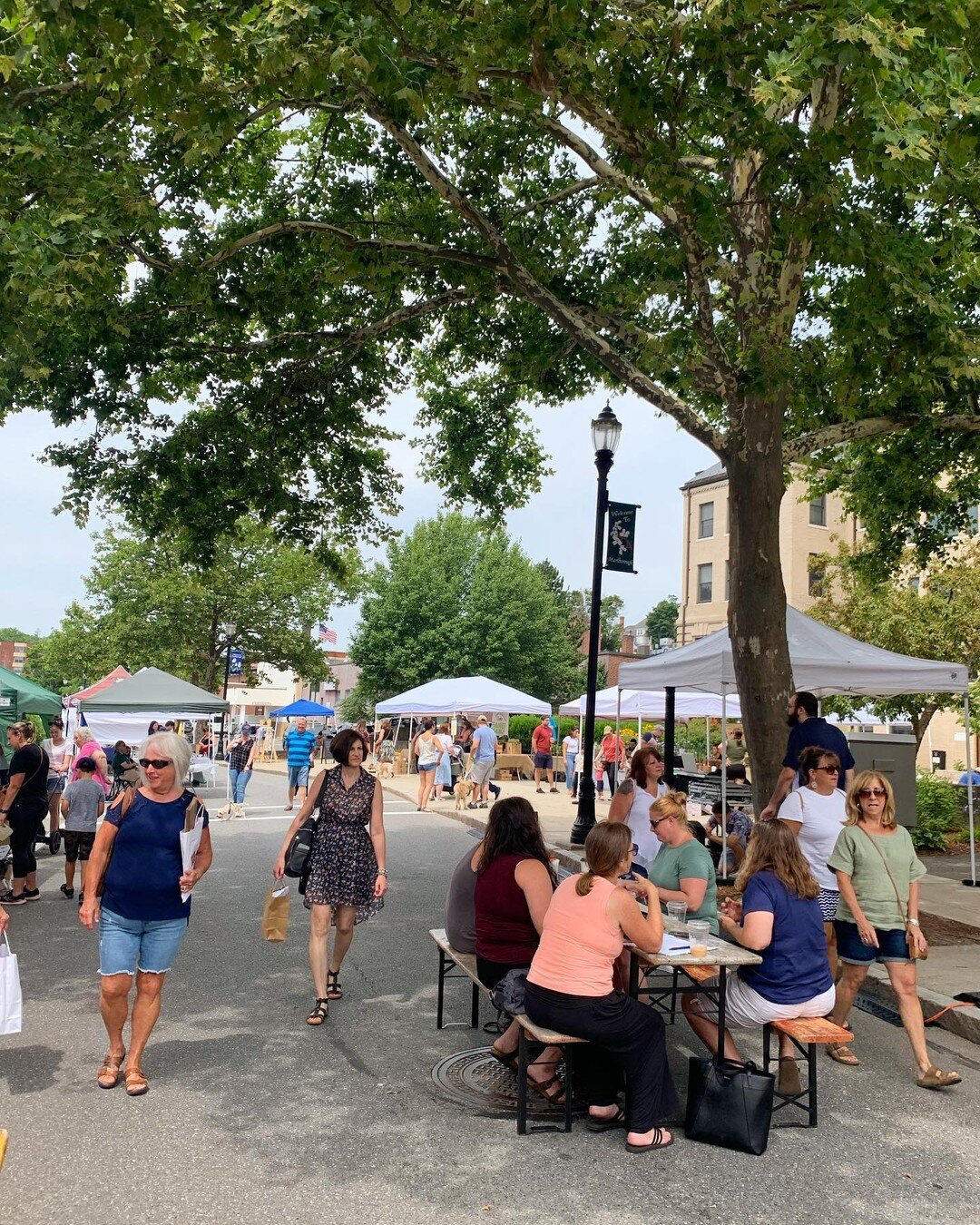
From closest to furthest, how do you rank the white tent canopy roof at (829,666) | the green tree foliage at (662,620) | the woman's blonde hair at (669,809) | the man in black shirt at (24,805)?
1. the woman's blonde hair at (669,809)
2. the man in black shirt at (24,805)
3. the white tent canopy roof at (829,666)
4. the green tree foliage at (662,620)

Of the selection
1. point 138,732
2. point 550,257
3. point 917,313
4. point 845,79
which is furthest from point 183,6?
point 138,732

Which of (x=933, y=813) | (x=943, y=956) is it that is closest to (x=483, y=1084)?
(x=943, y=956)

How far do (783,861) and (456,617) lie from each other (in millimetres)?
→ 48145

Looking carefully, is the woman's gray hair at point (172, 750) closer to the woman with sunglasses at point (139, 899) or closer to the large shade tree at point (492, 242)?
the woman with sunglasses at point (139, 899)

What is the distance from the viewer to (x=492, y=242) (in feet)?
31.8

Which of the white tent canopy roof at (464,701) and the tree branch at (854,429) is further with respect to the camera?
the white tent canopy roof at (464,701)

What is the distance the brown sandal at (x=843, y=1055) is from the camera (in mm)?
5938

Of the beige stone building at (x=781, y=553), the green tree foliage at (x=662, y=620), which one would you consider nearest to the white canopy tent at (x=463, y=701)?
the beige stone building at (x=781, y=553)

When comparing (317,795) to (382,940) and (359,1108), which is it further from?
(382,940)

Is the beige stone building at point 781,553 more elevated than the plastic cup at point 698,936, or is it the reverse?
the beige stone building at point 781,553

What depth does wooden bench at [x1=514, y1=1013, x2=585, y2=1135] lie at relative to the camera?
15.0ft

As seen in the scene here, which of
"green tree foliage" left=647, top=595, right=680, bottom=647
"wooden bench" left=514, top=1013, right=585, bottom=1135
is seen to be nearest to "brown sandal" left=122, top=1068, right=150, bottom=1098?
"wooden bench" left=514, top=1013, right=585, bottom=1135

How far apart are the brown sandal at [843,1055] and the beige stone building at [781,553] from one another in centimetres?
3681

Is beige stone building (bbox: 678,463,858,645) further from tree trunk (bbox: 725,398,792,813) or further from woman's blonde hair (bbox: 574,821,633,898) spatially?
woman's blonde hair (bbox: 574,821,633,898)
